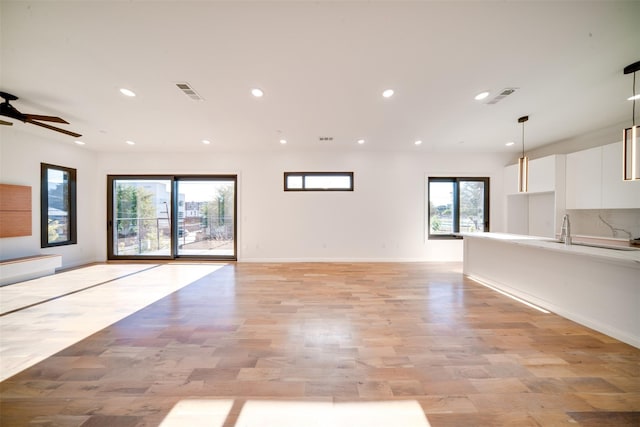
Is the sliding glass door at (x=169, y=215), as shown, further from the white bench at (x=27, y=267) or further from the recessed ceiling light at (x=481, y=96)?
the recessed ceiling light at (x=481, y=96)

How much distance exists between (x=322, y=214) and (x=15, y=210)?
20.2 feet

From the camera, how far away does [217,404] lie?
1.52 metres

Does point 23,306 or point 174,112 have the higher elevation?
point 174,112

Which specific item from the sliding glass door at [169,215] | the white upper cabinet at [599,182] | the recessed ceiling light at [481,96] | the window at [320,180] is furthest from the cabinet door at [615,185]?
the sliding glass door at [169,215]

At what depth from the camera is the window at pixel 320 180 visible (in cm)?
600

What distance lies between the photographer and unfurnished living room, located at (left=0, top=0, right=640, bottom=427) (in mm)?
1681

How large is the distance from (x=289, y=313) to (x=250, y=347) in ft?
2.54

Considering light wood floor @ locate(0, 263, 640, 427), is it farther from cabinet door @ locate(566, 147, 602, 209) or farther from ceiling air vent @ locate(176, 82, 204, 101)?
cabinet door @ locate(566, 147, 602, 209)

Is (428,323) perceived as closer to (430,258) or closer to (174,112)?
(430,258)

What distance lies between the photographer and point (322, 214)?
599cm

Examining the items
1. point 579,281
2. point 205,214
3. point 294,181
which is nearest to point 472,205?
point 579,281

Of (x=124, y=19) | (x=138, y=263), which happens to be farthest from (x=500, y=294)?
(x=138, y=263)

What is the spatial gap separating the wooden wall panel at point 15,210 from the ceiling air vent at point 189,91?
4308mm

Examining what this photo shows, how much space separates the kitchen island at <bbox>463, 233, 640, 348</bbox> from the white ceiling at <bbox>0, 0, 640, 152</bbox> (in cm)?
209
